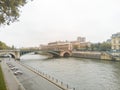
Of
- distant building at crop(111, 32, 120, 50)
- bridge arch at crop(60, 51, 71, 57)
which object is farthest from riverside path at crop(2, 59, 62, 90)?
bridge arch at crop(60, 51, 71, 57)

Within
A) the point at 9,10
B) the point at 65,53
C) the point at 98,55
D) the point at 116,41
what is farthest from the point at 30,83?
the point at 65,53

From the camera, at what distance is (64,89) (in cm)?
2333

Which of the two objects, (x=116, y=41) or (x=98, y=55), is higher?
(x=116, y=41)

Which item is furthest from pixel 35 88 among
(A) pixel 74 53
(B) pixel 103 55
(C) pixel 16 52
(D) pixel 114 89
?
(A) pixel 74 53

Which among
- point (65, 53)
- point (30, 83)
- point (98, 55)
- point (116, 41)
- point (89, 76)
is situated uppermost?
point (116, 41)

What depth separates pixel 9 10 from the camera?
58.0 ft

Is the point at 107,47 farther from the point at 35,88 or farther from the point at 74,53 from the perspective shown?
the point at 35,88

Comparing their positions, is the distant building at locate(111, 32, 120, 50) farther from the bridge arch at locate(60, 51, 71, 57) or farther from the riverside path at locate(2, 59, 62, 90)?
the riverside path at locate(2, 59, 62, 90)

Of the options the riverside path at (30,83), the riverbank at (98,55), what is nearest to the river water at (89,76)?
the riverside path at (30,83)

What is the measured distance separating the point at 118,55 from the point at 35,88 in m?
60.7

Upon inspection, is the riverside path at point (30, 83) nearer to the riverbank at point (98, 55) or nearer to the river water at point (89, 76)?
the river water at point (89, 76)

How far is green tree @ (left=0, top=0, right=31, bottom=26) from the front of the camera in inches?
655

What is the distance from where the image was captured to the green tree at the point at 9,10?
16.6 meters

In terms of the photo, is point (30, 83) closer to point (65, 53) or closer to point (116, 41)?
point (116, 41)
